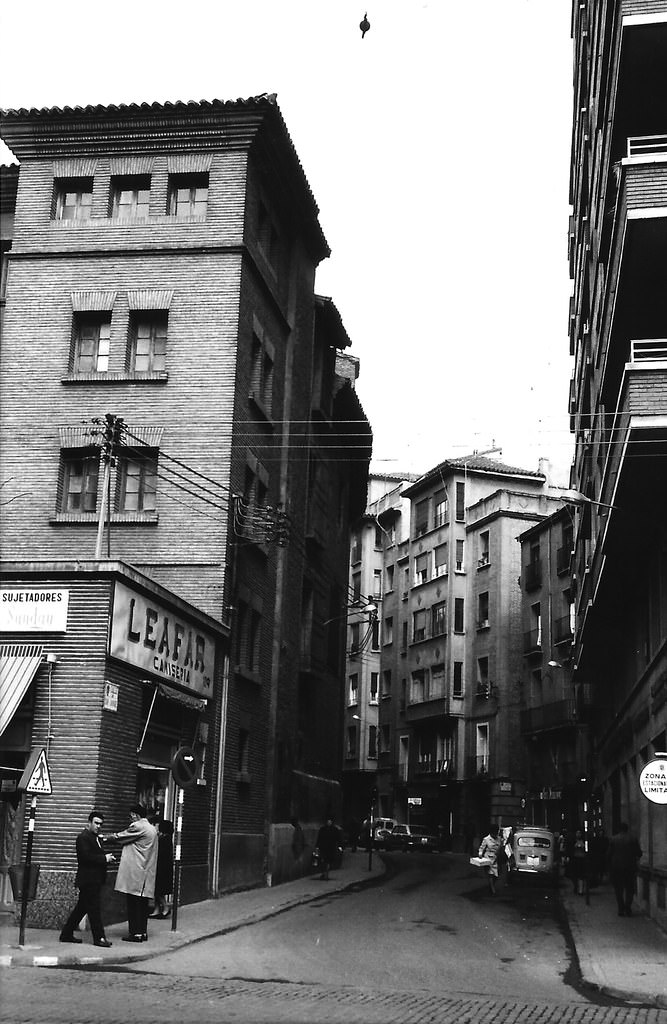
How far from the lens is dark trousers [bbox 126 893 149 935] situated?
51.9ft

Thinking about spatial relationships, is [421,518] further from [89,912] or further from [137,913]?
[89,912]

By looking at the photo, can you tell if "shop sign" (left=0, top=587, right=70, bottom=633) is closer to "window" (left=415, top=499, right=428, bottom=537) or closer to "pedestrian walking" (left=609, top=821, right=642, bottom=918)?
"pedestrian walking" (left=609, top=821, right=642, bottom=918)

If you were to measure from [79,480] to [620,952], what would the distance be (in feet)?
48.4

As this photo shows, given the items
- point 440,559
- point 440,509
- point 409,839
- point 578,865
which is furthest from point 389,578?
point 578,865

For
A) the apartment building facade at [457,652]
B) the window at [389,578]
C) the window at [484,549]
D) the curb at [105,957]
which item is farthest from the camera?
the window at [389,578]

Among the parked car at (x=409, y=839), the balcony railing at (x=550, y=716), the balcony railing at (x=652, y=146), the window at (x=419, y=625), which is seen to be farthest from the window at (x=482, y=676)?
the balcony railing at (x=652, y=146)

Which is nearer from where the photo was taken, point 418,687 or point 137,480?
point 137,480

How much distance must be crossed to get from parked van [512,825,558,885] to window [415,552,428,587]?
3794 centimetres

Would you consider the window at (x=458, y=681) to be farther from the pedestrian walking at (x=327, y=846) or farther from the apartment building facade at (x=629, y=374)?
the pedestrian walking at (x=327, y=846)

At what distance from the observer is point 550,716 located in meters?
55.1

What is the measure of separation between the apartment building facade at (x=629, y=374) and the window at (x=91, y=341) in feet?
34.2

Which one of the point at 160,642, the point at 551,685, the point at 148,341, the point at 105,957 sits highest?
the point at 148,341

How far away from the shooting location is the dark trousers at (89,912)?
15141mm

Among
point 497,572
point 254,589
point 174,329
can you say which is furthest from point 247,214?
point 497,572
